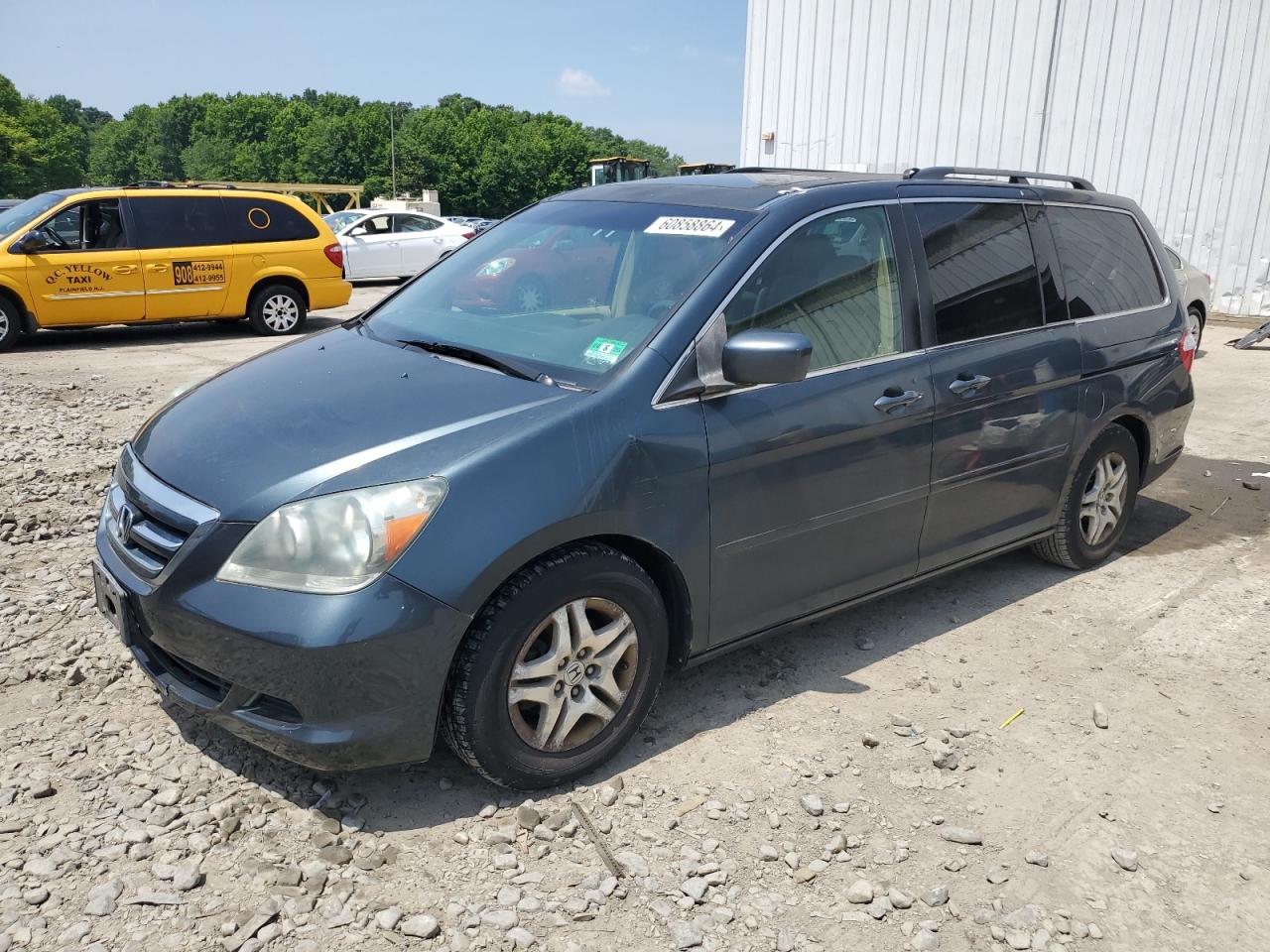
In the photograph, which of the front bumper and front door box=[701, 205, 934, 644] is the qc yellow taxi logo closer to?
the front bumper

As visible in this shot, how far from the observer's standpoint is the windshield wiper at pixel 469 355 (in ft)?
11.0

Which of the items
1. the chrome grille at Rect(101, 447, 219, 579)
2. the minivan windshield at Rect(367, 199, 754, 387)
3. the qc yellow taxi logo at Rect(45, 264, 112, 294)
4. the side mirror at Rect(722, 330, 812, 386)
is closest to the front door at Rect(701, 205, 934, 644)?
the side mirror at Rect(722, 330, 812, 386)

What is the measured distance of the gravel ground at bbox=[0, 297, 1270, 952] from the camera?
2.65 metres

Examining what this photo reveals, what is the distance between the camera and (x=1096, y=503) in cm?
507

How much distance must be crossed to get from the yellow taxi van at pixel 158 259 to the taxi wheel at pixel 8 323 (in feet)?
0.04

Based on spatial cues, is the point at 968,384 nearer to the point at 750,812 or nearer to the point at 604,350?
the point at 604,350

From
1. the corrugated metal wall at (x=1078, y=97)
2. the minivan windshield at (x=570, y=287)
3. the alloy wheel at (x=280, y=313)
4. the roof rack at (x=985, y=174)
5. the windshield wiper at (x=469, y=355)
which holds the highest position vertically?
the corrugated metal wall at (x=1078, y=97)

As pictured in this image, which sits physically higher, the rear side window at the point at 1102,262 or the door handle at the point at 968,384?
the rear side window at the point at 1102,262

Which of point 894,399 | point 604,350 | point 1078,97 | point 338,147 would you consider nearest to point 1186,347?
point 894,399

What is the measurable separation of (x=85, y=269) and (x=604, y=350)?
1015cm

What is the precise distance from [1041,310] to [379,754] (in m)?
3.37

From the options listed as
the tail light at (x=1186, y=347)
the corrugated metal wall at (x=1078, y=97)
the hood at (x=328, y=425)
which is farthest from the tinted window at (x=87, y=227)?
the corrugated metal wall at (x=1078, y=97)

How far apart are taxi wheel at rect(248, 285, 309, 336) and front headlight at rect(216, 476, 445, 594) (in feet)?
35.2

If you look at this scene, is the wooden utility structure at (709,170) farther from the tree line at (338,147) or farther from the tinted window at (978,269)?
the tree line at (338,147)
